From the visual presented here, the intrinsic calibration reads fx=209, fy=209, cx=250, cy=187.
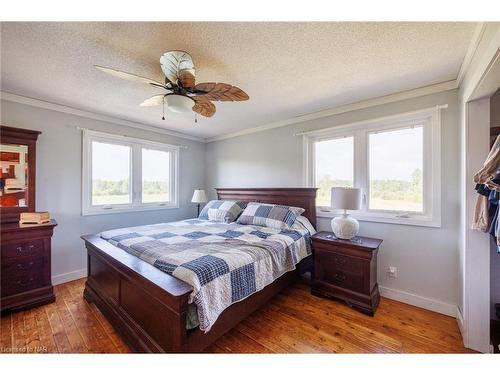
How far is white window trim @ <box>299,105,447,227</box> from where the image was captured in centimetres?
218

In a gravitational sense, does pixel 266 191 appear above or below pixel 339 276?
above

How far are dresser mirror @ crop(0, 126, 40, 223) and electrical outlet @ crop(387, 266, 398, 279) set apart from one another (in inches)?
169

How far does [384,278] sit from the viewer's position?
8.08 feet

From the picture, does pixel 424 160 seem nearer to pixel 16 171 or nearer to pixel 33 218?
pixel 33 218

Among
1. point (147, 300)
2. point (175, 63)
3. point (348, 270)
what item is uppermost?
point (175, 63)

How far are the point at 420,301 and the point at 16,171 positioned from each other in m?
4.75

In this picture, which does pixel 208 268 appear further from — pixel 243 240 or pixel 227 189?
pixel 227 189

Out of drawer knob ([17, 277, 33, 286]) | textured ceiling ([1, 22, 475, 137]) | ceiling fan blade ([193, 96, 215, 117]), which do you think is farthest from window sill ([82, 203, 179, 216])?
ceiling fan blade ([193, 96, 215, 117])

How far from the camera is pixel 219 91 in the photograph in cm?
172

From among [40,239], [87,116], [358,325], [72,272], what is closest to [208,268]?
[358,325]

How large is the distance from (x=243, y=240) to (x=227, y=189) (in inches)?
74.4

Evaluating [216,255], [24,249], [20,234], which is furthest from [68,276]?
[216,255]

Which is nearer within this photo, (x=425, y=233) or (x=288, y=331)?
(x=288, y=331)

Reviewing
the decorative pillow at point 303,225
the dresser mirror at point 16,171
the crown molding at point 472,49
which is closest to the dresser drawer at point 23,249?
the dresser mirror at point 16,171
